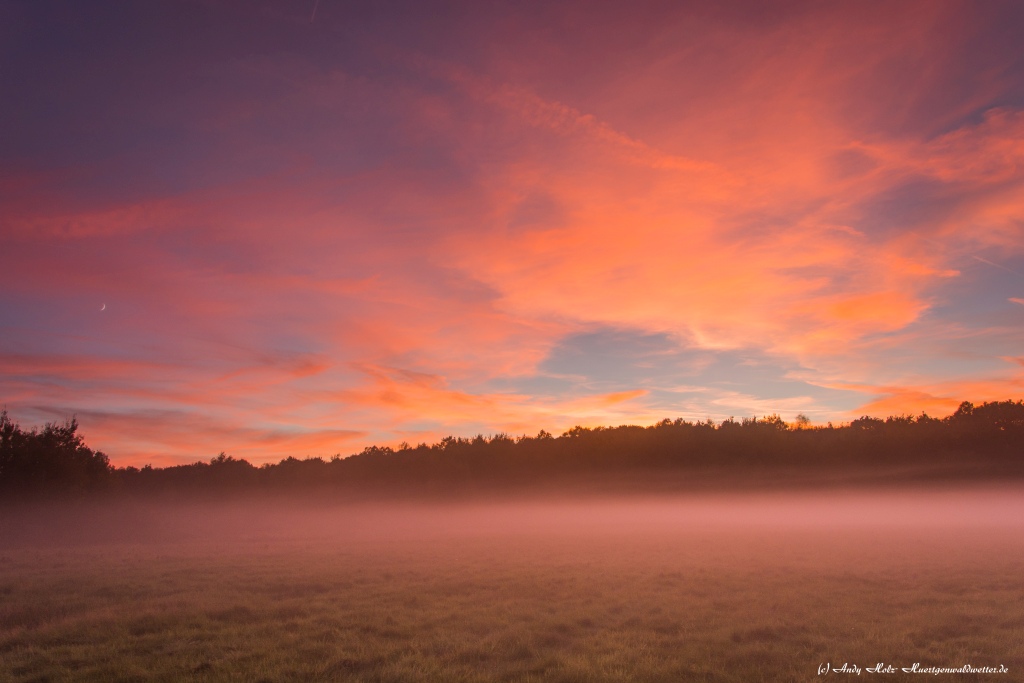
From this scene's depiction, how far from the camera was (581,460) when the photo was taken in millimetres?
109875

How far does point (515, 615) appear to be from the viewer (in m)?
12.9

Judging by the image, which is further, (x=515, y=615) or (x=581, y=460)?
(x=581, y=460)

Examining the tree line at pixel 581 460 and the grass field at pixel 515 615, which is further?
the tree line at pixel 581 460

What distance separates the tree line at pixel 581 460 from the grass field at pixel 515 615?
29270 mm

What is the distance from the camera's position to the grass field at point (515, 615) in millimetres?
9117

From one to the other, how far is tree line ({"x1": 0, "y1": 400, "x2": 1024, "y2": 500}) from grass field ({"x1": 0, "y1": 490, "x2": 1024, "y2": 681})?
2927cm

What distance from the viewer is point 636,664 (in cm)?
913

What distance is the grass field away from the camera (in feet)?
29.9

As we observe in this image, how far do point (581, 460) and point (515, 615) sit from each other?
99.6 m

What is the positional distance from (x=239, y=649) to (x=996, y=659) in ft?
43.8

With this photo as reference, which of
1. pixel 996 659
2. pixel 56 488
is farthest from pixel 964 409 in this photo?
pixel 56 488

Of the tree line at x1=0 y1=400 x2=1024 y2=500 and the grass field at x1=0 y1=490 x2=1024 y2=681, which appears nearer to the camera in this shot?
the grass field at x1=0 y1=490 x2=1024 y2=681

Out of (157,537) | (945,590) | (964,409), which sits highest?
(964,409)

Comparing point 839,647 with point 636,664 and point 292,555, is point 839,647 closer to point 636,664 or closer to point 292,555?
point 636,664
